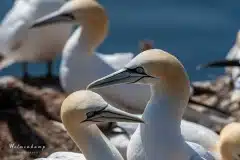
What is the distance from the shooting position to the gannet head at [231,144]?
7.85 meters

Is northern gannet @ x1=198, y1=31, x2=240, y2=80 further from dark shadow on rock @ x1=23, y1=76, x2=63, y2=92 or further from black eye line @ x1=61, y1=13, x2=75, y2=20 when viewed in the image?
dark shadow on rock @ x1=23, y1=76, x2=63, y2=92

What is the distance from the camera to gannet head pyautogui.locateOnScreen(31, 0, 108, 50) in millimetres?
10281

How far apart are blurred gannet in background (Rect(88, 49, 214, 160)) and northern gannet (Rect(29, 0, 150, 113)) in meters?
2.39

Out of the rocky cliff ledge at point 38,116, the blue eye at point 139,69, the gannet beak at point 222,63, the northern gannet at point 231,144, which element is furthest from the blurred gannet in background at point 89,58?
the blue eye at point 139,69

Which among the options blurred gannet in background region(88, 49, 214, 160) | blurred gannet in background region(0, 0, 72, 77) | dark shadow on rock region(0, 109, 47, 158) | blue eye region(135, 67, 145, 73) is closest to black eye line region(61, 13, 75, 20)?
blurred gannet in background region(0, 0, 72, 77)

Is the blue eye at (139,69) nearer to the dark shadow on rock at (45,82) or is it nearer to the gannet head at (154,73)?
the gannet head at (154,73)

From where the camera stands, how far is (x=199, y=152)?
7676mm

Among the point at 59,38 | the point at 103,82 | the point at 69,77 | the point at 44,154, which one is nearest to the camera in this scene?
the point at 103,82

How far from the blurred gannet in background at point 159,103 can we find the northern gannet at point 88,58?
2.39 metres

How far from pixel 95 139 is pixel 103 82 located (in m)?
0.38

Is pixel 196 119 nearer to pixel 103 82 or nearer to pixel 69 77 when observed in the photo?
pixel 69 77

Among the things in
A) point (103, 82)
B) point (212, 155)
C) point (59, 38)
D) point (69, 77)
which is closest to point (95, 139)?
point (103, 82)

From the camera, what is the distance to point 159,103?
754 cm

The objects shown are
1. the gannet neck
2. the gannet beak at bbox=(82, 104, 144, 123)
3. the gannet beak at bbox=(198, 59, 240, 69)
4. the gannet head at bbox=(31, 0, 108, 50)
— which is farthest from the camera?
the gannet head at bbox=(31, 0, 108, 50)
